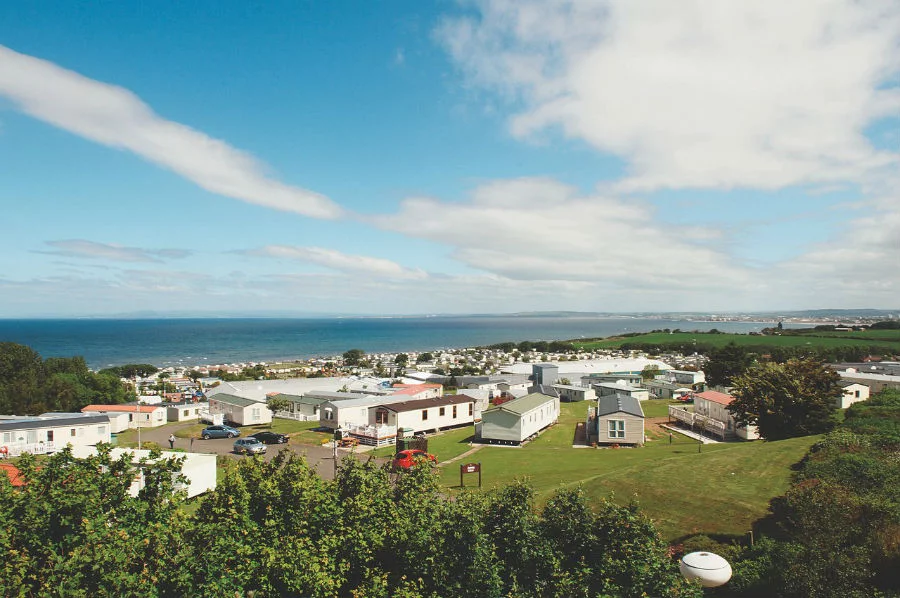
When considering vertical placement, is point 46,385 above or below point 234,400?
above

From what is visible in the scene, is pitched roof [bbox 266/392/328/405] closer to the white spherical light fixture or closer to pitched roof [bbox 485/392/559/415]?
pitched roof [bbox 485/392/559/415]

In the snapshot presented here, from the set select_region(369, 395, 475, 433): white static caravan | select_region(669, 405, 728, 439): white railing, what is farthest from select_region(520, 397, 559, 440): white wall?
select_region(669, 405, 728, 439): white railing

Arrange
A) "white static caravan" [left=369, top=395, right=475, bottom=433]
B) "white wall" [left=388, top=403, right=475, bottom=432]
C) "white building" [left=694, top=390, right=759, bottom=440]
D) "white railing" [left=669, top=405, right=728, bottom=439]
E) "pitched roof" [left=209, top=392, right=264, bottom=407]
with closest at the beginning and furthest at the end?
"white building" [left=694, top=390, right=759, bottom=440], "white railing" [left=669, top=405, right=728, bottom=439], "white static caravan" [left=369, top=395, right=475, bottom=433], "white wall" [left=388, top=403, right=475, bottom=432], "pitched roof" [left=209, top=392, right=264, bottom=407]

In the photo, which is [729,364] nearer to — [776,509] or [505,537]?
[776,509]

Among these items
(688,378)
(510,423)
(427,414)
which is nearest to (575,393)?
(688,378)

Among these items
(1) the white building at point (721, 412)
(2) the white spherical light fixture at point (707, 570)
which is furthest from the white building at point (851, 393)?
(2) the white spherical light fixture at point (707, 570)

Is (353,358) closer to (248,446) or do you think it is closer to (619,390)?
(619,390)
